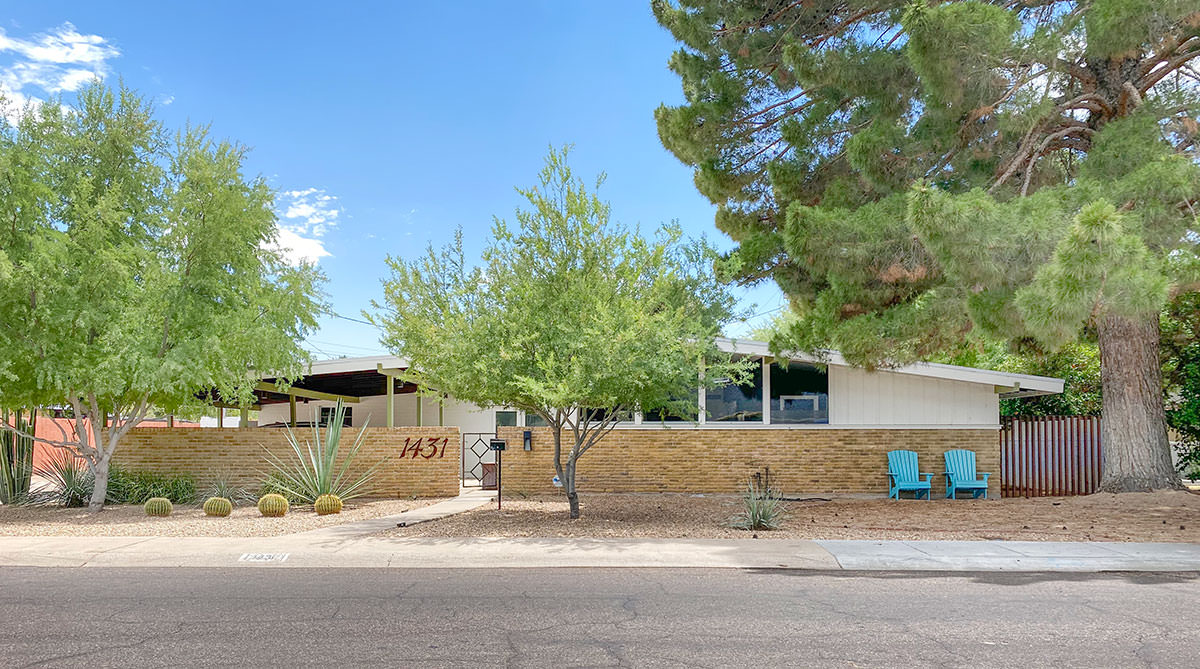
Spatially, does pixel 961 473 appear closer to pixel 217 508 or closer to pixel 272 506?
pixel 272 506

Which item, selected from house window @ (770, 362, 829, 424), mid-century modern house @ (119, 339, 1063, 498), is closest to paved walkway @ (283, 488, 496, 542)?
mid-century modern house @ (119, 339, 1063, 498)

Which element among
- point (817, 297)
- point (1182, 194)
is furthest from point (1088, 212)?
point (817, 297)

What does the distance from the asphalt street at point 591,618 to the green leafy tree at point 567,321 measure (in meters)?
3.19

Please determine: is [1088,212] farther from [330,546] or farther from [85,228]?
[85,228]

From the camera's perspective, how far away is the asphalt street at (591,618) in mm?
5758

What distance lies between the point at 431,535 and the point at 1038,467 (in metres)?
13.1

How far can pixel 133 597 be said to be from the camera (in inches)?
306

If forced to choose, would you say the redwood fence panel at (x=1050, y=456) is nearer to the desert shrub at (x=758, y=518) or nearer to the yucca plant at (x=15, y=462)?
the desert shrub at (x=758, y=518)

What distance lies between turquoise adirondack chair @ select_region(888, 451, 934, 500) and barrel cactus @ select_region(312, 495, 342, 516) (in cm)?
1075

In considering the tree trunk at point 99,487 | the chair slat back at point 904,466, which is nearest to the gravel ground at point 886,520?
the chair slat back at point 904,466

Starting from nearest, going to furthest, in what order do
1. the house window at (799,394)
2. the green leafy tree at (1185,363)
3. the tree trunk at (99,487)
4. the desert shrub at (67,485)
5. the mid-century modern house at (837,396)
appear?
1. the tree trunk at (99,487)
2. the desert shrub at (67,485)
3. the mid-century modern house at (837,396)
4. the green leafy tree at (1185,363)
5. the house window at (799,394)

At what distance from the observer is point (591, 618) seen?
22.6ft

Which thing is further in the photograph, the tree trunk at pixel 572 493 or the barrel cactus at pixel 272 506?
the barrel cactus at pixel 272 506

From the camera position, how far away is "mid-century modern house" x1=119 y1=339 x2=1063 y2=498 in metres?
17.4
